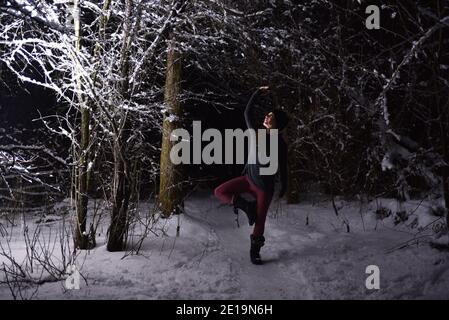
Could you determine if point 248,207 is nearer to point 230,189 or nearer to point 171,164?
point 230,189

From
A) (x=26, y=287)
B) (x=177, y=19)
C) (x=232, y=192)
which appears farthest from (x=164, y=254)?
(x=177, y=19)

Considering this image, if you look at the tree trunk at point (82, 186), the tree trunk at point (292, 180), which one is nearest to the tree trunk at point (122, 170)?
the tree trunk at point (82, 186)

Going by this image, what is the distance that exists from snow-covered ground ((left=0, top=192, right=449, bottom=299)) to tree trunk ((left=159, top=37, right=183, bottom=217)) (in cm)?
56

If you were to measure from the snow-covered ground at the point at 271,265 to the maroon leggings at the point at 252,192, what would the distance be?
1.74 feet

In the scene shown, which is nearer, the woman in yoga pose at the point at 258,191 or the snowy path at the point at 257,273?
the snowy path at the point at 257,273

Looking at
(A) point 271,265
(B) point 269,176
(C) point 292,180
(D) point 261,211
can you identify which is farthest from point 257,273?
(C) point 292,180

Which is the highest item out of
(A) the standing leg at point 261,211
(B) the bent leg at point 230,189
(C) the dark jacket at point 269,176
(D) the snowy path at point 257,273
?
(C) the dark jacket at point 269,176

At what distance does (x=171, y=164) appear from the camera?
758 centimetres

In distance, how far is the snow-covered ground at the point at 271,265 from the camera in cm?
425

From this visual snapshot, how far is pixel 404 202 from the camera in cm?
765

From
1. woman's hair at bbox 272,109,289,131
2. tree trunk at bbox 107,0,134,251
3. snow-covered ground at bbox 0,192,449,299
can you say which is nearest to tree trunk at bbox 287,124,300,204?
snow-covered ground at bbox 0,192,449,299

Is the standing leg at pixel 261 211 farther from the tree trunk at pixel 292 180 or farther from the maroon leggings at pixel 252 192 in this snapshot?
the tree trunk at pixel 292 180

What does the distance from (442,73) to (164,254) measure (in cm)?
488
